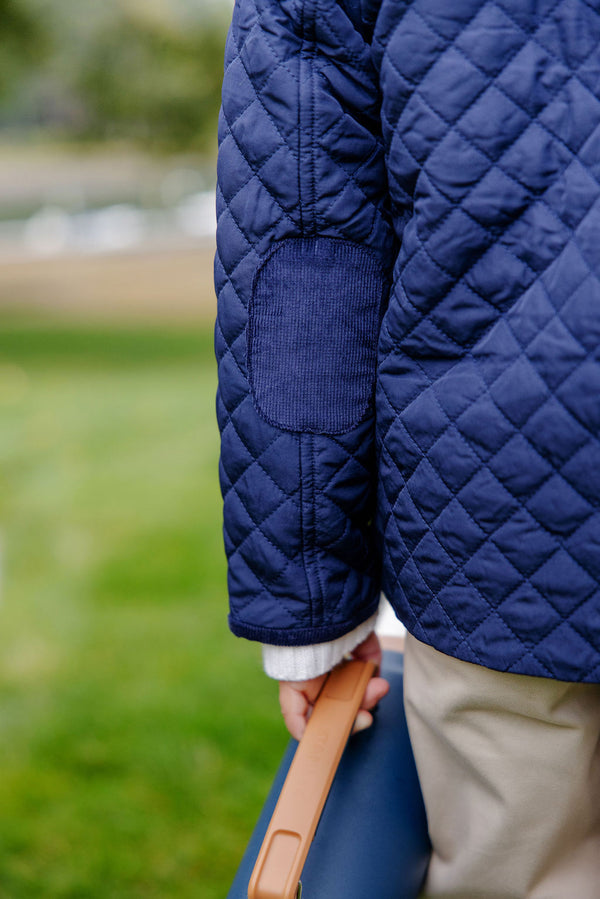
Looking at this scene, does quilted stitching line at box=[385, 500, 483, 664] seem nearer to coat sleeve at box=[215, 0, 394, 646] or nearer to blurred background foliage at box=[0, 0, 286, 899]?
coat sleeve at box=[215, 0, 394, 646]

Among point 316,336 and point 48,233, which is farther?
point 48,233

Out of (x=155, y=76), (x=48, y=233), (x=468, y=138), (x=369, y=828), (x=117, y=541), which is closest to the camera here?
(x=468, y=138)

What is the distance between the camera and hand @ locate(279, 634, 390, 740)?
3.07 feet

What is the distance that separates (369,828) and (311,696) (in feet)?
0.49

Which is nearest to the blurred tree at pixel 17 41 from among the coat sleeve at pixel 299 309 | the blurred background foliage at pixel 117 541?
the blurred background foliage at pixel 117 541

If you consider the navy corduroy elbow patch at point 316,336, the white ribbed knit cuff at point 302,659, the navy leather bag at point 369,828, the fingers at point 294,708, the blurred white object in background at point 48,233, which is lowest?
the blurred white object in background at point 48,233

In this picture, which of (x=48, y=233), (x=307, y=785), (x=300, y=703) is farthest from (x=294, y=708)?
A: (x=48, y=233)

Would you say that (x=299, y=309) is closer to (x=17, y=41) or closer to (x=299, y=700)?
(x=299, y=700)

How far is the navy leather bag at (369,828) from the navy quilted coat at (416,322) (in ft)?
0.69

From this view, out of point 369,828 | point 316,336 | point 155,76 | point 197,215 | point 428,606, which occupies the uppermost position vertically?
point 316,336

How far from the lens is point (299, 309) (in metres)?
0.80

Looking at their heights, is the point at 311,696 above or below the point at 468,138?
below

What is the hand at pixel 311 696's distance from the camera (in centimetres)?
94

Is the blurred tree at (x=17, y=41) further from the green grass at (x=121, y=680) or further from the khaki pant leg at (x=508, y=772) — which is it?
the khaki pant leg at (x=508, y=772)
